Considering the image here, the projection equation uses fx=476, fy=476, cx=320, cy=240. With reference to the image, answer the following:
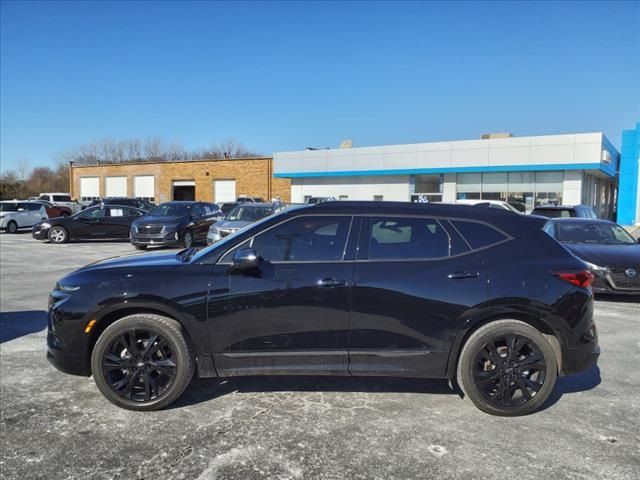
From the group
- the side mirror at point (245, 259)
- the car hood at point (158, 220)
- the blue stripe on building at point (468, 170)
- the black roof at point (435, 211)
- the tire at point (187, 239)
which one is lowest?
the tire at point (187, 239)

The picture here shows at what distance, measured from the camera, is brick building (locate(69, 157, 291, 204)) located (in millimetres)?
42406

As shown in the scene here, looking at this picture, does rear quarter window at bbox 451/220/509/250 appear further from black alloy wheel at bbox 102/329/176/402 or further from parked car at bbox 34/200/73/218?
parked car at bbox 34/200/73/218

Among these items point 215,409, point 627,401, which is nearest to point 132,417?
point 215,409

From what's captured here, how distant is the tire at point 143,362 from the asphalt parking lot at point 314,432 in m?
0.15

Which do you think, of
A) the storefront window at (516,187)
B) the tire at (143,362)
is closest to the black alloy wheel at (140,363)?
the tire at (143,362)

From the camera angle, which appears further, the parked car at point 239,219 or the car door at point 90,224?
the car door at point 90,224

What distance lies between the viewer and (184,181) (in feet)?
153

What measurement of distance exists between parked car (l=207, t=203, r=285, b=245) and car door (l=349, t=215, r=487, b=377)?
1037 cm

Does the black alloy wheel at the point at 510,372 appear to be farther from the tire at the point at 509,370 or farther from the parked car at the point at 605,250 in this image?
the parked car at the point at 605,250

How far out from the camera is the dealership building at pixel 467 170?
2759cm

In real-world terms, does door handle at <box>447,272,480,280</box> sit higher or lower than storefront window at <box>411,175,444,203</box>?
lower

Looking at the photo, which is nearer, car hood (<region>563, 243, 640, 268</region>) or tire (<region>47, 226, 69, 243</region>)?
car hood (<region>563, 243, 640, 268</region>)

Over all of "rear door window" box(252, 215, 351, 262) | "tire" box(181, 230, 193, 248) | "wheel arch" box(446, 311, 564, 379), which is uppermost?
"rear door window" box(252, 215, 351, 262)

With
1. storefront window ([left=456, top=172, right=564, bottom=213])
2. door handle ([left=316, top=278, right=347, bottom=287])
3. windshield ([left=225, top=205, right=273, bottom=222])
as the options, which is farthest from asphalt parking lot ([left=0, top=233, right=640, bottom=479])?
storefront window ([left=456, top=172, right=564, bottom=213])
